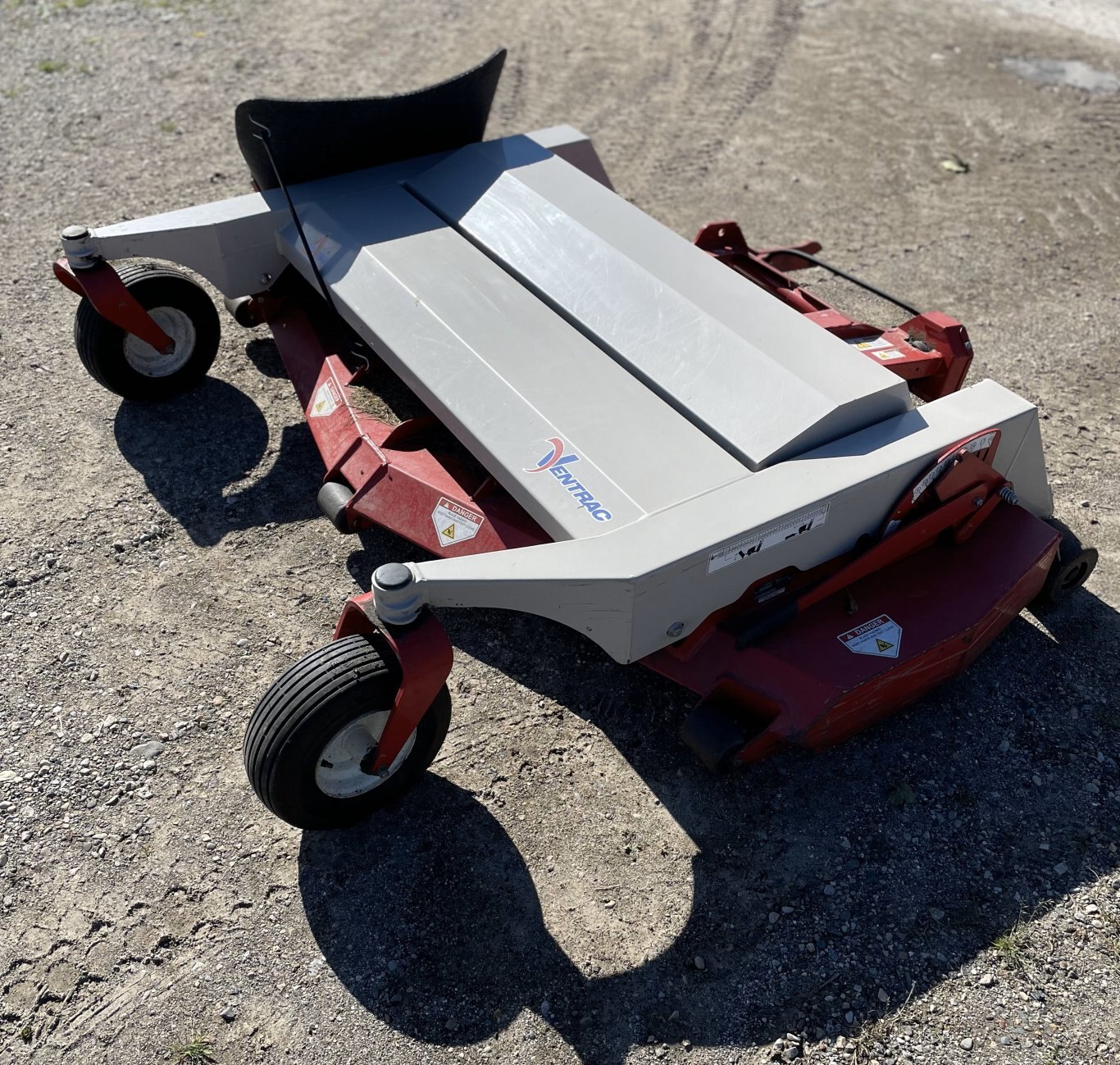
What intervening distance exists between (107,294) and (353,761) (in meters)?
2.26

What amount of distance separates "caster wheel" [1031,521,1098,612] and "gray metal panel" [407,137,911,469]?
3.17ft

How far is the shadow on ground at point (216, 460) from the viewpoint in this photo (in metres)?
4.35

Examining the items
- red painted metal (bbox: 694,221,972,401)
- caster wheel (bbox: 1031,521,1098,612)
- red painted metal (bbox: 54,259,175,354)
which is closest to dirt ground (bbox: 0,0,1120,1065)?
caster wheel (bbox: 1031,521,1098,612)

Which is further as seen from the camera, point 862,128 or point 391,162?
point 862,128

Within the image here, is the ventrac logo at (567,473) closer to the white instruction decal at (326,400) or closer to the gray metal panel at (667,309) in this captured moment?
the gray metal panel at (667,309)

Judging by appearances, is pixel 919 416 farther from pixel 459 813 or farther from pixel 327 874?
pixel 327 874

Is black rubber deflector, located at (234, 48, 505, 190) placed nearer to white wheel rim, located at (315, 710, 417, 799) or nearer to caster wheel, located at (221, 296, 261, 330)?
caster wheel, located at (221, 296, 261, 330)

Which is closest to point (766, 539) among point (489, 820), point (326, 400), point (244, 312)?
point (489, 820)

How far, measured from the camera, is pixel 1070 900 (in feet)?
10.4

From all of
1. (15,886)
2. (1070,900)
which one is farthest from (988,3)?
(15,886)

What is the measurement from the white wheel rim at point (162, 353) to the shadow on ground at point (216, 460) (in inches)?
7.1

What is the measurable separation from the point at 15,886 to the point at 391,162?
321cm

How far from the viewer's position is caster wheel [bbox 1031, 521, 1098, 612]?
3.87m

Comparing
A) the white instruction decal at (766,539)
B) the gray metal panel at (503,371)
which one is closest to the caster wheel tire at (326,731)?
the gray metal panel at (503,371)
